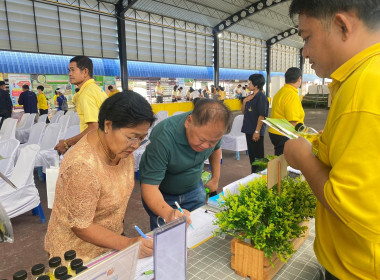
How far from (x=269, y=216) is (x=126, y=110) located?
0.62 meters

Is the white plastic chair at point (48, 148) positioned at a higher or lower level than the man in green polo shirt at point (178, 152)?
lower

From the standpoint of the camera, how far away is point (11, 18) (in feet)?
27.5

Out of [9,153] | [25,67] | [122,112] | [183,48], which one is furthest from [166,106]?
[122,112]

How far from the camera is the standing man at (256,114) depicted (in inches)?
145

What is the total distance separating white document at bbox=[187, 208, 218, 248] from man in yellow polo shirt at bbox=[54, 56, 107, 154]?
4.69ft

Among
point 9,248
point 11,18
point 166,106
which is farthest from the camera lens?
point 166,106

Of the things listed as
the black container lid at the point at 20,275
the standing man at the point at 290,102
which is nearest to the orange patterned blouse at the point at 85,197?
the black container lid at the point at 20,275

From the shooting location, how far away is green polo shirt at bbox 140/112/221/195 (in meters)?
1.32

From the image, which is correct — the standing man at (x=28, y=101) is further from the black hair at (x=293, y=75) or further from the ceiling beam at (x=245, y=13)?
the ceiling beam at (x=245, y=13)

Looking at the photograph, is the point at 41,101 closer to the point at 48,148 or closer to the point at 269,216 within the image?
the point at 48,148

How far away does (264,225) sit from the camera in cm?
87

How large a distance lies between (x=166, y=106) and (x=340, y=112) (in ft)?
37.2

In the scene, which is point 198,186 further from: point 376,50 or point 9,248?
point 9,248

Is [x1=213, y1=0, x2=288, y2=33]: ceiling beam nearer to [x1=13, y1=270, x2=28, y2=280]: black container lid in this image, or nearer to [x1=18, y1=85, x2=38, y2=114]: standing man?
[x1=18, y1=85, x2=38, y2=114]: standing man
